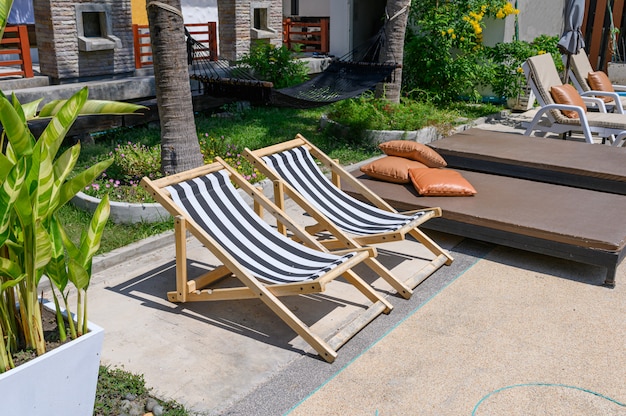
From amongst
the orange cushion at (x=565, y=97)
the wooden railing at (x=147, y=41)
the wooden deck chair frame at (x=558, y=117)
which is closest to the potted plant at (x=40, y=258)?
the wooden deck chair frame at (x=558, y=117)

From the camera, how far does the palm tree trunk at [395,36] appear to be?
30.9ft

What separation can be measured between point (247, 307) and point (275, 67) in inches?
320

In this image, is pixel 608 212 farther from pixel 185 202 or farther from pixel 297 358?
pixel 185 202

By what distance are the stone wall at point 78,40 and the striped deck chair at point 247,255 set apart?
7106 mm

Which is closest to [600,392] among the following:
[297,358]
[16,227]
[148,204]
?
[297,358]

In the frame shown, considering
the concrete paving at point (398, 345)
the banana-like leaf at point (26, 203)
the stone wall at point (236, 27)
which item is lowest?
the concrete paving at point (398, 345)

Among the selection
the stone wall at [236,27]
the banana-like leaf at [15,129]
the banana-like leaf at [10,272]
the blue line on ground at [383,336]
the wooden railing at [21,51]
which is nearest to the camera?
the banana-like leaf at [15,129]

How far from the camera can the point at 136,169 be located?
6.77 m

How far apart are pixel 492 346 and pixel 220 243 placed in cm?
193

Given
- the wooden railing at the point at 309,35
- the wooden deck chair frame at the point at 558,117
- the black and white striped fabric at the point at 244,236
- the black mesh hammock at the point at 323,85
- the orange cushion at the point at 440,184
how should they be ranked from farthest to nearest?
the wooden railing at the point at 309,35, the wooden deck chair frame at the point at 558,117, the black mesh hammock at the point at 323,85, the orange cushion at the point at 440,184, the black and white striped fabric at the point at 244,236

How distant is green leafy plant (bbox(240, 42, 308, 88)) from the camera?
1195 cm

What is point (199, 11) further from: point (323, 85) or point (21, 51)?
point (323, 85)

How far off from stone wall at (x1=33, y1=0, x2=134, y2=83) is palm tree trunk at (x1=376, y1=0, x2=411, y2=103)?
500 cm

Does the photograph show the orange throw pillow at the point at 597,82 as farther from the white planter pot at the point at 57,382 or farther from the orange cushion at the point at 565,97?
the white planter pot at the point at 57,382
